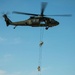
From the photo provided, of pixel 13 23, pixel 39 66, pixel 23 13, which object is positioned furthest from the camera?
pixel 13 23

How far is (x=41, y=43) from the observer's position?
42656 mm

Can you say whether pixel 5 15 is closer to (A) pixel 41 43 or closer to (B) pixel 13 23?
(B) pixel 13 23

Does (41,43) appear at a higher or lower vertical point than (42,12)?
lower

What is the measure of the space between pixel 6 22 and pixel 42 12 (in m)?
8.15

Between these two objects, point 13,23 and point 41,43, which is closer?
point 41,43

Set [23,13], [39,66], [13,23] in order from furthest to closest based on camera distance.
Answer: [13,23]
[23,13]
[39,66]

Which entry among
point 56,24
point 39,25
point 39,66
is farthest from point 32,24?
point 39,66

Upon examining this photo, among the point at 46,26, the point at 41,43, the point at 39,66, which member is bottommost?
the point at 39,66

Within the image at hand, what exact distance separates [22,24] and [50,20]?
5.50m

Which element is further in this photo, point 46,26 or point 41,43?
point 46,26

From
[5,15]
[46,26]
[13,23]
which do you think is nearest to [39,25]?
[46,26]

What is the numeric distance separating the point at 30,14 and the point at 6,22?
242 inches

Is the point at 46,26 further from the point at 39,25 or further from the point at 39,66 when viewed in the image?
the point at 39,66

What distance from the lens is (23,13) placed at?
1885 inches
